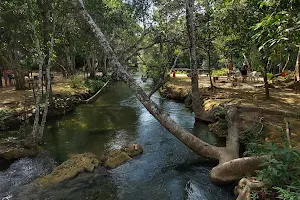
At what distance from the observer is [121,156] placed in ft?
30.3

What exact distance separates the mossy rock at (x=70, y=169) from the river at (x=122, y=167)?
21cm

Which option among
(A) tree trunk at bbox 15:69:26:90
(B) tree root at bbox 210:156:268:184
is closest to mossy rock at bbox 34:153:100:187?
(B) tree root at bbox 210:156:268:184

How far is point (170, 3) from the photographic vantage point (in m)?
18.1

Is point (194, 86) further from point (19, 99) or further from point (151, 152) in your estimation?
point (19, 99)

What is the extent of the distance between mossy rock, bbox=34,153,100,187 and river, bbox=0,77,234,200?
0.21 meters

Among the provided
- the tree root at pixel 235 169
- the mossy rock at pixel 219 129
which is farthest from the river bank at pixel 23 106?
the tree root at pixel 235 169

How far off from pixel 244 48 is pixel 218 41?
5415mm

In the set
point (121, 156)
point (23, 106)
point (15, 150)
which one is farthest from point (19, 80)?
point (121, 156)

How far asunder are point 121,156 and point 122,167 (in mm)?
572

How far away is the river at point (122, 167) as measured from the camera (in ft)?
23.4

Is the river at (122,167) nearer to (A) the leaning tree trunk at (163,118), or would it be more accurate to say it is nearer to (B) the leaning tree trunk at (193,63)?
(B) the leaning tree trunk at (193,63)

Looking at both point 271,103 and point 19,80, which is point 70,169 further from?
point 19,80

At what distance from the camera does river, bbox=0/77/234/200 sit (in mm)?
7117

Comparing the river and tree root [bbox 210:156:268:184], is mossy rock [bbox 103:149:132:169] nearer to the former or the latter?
the river
